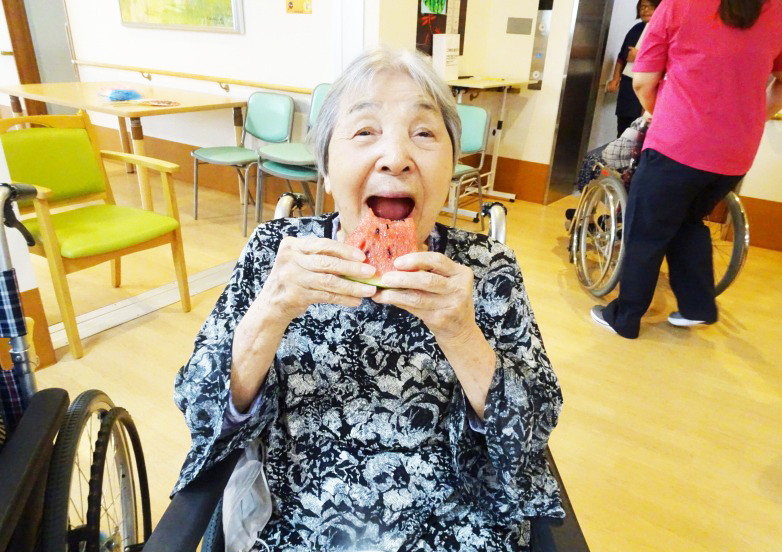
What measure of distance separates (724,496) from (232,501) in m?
1.66

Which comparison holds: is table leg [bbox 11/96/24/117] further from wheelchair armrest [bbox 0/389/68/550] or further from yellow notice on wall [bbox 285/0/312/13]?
wheelchair armrest [bbox 0/389/68/550]

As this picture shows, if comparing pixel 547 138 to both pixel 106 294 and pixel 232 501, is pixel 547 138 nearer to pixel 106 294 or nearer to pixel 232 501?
pixel 106 294

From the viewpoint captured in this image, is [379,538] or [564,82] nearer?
[379,538]

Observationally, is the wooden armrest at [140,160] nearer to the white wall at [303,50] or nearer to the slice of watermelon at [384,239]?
the white wall at [303,50]

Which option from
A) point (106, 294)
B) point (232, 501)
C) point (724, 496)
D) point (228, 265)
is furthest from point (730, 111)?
point (106, 294)

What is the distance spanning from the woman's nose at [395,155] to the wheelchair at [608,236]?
203 cm

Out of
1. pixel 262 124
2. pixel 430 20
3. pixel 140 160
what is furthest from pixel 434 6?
pixel 140 160

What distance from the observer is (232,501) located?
0.96m

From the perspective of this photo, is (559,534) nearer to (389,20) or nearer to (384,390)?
(384,390)

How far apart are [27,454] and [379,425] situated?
0.59 meters

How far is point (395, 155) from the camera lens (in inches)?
35.6

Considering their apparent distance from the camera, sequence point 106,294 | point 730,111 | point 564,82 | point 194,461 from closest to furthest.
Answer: point 194,461 → point 730,111 → point 106,294 → point 564,82

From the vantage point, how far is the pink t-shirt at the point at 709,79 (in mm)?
2104

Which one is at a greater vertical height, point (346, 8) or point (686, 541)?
point (346, 8)
